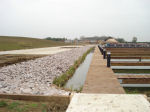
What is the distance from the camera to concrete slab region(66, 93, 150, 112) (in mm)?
2779

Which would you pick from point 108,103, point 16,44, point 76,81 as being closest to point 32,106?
point 108,103

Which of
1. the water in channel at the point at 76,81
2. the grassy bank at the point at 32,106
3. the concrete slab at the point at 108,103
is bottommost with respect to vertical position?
the water in channel at the point at 76,81

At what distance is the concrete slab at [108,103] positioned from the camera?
9.12 ft

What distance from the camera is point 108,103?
9.96 ft

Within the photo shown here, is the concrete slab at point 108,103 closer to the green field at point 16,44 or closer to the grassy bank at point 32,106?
the grassy bank at point 32,106

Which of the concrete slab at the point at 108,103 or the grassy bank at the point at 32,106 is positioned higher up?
the concrete slab at the point at 108,103

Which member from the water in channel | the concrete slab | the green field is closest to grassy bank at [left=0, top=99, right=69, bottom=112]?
the concrete slab

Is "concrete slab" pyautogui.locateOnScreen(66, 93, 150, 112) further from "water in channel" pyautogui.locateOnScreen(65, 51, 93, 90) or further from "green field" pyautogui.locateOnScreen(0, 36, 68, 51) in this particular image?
"green field" pyautogui.locateOnScreen(0, 36, 68, 51)

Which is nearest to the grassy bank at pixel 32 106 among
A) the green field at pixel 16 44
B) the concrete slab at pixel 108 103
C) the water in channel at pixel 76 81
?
the concrete slab at pixel 108 103

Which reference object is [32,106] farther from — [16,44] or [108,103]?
[16,44]

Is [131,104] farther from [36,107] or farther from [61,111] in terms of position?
[36,107]

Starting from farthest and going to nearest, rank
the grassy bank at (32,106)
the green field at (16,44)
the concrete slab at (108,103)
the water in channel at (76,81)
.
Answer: the green field at (16,44), the water in channel at (76,81), the grassy bank at (32,106), the concrete slab at (108,103)

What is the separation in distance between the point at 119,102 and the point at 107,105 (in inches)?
12.3

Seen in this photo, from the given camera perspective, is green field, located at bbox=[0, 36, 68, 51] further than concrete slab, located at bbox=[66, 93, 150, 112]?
Yes
